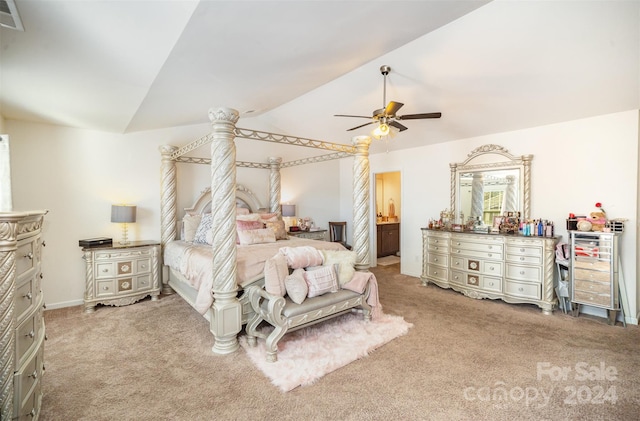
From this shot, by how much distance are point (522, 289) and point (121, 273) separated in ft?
17.7

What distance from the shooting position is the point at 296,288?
2680 millimetres

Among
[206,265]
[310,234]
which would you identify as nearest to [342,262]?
[206,265]

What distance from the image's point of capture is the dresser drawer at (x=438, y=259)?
178 inches

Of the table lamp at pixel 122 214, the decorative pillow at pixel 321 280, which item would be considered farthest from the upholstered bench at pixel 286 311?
the table lamp at pixel 122 214

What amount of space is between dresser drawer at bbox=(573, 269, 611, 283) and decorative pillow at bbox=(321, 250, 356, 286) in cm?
276

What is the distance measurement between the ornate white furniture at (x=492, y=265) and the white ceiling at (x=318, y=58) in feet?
5.61

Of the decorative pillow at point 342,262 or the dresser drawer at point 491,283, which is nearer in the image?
the decorative pillow at point 342,262

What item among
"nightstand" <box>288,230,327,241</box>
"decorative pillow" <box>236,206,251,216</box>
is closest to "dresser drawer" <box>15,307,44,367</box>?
"decorative pillow" <box>236,206,251,216</box>

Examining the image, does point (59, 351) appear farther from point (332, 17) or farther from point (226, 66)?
point (332, 17)

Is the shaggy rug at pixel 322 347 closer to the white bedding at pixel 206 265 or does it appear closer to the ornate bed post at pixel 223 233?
the ornate bed post at pixel 223 233

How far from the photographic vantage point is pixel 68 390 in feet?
6.78

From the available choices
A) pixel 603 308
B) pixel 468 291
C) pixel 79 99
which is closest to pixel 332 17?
pixel 79 99

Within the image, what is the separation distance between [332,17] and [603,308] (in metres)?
4.41

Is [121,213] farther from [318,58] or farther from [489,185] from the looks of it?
[489,185]
